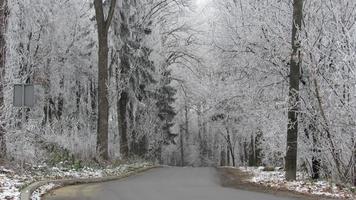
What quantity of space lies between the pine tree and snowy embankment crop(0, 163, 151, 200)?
740 inches

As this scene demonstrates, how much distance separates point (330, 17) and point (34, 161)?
39.3ft

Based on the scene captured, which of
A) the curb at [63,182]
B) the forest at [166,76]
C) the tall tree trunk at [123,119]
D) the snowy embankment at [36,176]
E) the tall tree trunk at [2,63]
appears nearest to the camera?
the curb at [63,182]

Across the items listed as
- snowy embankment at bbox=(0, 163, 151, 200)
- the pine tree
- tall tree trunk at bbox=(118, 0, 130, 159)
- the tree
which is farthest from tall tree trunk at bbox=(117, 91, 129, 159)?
snowy embankment at bbox=(0, 163, 151, 200)

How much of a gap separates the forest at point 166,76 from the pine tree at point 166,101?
158 millimetres

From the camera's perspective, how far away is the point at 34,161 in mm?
19203

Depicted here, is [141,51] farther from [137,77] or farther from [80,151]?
[80,151]

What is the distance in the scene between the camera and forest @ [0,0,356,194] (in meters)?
18.2

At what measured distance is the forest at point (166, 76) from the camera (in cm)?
1825

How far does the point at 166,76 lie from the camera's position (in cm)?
4312

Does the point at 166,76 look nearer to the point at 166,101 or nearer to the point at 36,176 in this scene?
the point at 166,101

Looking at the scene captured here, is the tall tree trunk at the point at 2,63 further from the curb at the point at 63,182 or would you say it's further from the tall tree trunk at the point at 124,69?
the tall tree trunk at the point at 124,69

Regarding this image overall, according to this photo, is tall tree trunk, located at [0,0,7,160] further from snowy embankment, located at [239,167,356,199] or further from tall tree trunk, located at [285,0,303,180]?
tall tree trunk, located at [285,0,303,180]

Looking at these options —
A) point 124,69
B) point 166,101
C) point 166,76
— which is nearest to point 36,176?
point 124,69

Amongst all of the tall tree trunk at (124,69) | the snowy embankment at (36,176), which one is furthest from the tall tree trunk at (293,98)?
the tall tree trunk at (124,69)
